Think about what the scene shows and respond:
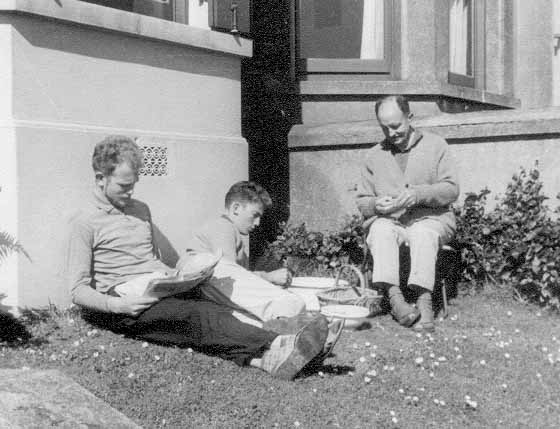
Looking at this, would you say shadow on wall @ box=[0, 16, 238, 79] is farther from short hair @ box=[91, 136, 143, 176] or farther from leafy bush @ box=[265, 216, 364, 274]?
leafy bush @ box=[265, 216, 364, 274]

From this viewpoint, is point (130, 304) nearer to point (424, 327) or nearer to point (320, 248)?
point (424, 327)

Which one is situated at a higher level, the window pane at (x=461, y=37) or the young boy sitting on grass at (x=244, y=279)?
the window pane at (x=461, y=37)

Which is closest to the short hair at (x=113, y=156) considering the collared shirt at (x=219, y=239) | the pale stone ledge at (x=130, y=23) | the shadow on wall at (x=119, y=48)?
the collared shirt at (x=219, y=239)

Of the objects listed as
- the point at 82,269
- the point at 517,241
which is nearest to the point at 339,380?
the point at 82,269

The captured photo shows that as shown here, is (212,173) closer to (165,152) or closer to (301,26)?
(165,152)

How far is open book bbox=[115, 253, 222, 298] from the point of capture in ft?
12.6

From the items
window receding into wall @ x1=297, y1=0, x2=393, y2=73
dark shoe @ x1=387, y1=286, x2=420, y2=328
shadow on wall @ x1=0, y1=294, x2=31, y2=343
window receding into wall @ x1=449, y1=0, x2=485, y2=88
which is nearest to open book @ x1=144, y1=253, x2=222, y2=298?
shadow on wall @ x1=0, y1=294, x2=31, y2=343

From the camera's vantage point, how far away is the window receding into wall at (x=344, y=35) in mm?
6930

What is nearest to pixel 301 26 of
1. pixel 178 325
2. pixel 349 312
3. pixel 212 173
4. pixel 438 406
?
pixel 212 173

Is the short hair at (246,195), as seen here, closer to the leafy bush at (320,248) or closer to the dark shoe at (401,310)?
the dark shoe at (401,310)

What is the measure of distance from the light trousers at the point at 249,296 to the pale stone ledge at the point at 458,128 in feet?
7.41

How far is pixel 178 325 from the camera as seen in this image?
12.8 ft

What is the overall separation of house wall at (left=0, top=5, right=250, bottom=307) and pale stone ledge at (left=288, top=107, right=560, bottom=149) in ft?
3.28

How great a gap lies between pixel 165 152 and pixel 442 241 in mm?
1902
